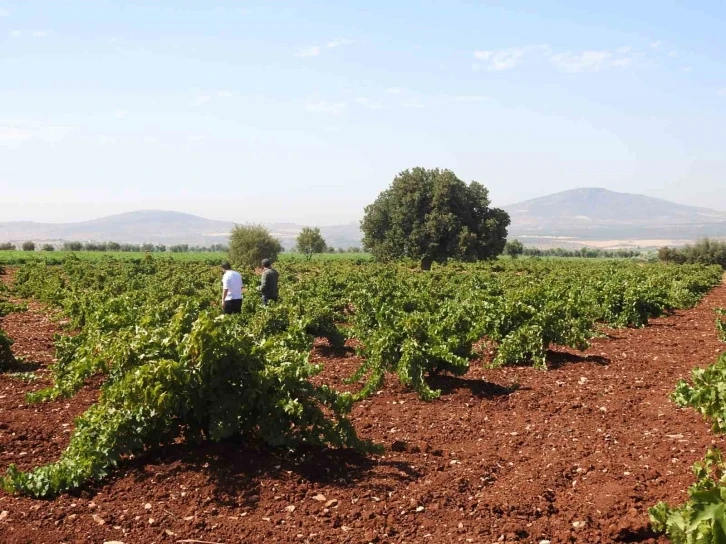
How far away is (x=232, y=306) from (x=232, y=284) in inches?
21.8

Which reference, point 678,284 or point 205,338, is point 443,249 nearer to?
point 678,284

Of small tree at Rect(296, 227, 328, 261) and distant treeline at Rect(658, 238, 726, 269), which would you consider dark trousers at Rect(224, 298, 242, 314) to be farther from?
distant treeline at Rect(658, 238, 726, 269)

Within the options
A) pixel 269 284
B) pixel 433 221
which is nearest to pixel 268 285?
pixel 269 284

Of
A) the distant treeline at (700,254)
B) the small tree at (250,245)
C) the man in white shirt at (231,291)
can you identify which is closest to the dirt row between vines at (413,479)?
the man in white shirt at (231,291)

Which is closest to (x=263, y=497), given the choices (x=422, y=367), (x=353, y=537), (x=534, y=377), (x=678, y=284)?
(x=353, y=537)

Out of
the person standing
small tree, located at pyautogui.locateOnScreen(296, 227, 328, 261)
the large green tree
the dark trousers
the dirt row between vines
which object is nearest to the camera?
the dirt row between vines

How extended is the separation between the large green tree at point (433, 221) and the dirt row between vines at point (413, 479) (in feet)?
161

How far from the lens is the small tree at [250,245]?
53500mm

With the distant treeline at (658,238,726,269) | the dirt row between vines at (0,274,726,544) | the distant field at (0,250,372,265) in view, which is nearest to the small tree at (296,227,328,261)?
the distant field at (0,250,372,265)

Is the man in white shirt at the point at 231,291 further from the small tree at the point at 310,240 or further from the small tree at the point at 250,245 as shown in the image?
the small tree at the point at 310,240

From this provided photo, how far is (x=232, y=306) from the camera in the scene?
1527cm

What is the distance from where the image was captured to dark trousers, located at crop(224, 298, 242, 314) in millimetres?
15164

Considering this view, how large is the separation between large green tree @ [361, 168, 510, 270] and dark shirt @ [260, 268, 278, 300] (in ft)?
137

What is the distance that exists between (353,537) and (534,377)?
→ 636 centimetres
